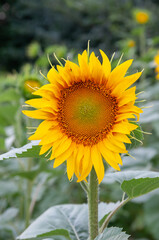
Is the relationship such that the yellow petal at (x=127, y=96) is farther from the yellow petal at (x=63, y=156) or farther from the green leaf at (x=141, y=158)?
the green leaf at (x=141, y=158)

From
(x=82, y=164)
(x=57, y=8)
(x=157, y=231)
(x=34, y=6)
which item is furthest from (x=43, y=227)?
(x=34, y=6)

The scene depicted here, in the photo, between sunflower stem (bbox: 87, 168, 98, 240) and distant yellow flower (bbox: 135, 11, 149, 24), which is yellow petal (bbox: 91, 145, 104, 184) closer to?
sunflower stem (bbox: 87, 168, 98, 240)

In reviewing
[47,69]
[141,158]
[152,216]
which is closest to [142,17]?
[141,158]

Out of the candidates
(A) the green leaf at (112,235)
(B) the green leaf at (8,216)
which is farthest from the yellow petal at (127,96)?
(B) the green leaf at (8,216)

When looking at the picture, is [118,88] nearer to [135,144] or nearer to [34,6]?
[135,144]

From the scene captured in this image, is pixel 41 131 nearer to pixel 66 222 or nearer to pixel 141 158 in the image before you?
pixel 66 222
